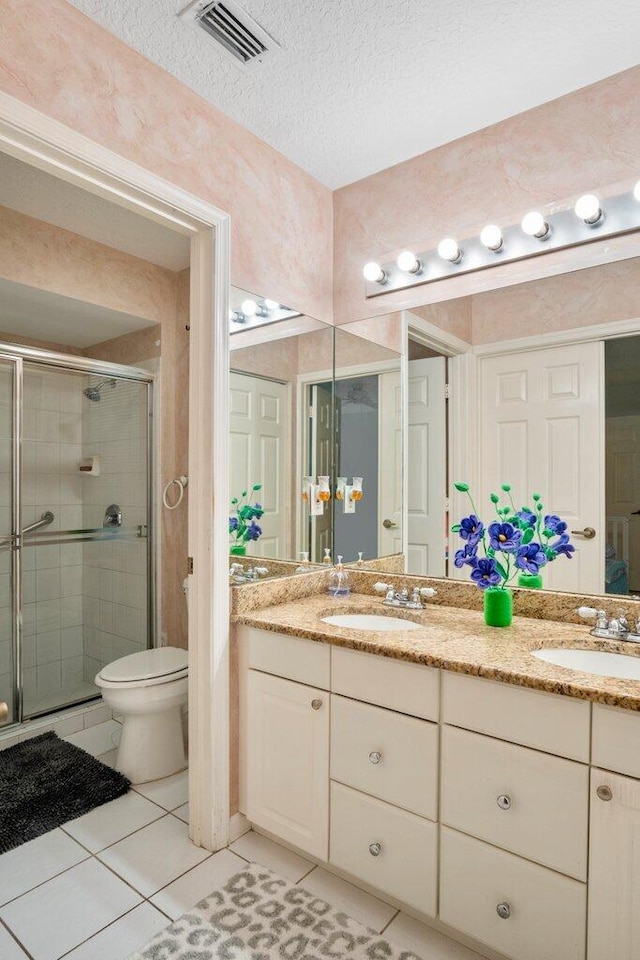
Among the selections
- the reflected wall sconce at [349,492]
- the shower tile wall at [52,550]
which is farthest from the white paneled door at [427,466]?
the shower tile wall at [52,550]

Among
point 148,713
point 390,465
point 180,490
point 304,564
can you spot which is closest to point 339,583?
point 304,564

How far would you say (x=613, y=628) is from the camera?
1.58 m

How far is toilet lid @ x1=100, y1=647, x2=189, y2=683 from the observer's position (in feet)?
7.51

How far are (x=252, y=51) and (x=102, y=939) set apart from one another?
2573 millimetres

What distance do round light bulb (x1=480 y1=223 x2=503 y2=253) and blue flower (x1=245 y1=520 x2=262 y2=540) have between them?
1.33m

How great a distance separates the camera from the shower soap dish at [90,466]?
128 inches

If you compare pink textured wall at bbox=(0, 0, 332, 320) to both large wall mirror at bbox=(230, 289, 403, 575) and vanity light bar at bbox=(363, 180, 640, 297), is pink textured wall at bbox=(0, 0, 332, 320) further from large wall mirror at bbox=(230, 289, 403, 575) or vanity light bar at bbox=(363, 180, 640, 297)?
vanity light bar at bbox=(363, 180, 640, 297)

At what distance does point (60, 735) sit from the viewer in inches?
105

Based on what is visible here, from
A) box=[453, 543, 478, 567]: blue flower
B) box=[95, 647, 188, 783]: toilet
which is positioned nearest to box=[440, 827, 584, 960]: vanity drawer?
box=[453, 543, 478, 567]: blue flower

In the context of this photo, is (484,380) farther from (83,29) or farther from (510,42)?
(83,29)

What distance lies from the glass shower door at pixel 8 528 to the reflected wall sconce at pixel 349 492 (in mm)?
1753

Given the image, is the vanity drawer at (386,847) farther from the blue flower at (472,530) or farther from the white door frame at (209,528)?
the blue flower at (472,530)

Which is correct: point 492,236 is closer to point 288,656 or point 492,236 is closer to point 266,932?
point 288,656

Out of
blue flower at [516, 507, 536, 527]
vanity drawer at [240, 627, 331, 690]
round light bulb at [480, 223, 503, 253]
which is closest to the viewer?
vanity drawer at [240, 627, 331, 690]
